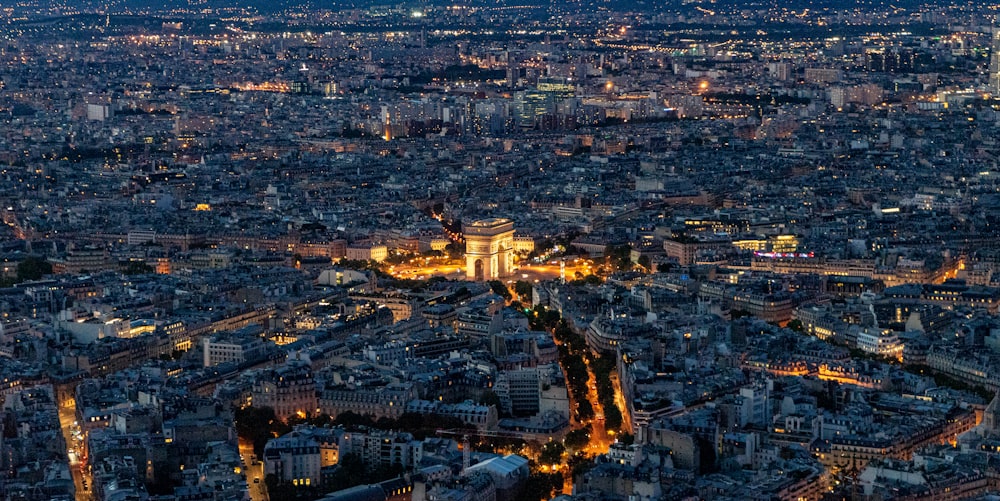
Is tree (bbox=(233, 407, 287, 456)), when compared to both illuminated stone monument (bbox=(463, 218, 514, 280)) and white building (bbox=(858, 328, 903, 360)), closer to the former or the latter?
white building (bbox=(858, 328, 903, 360))

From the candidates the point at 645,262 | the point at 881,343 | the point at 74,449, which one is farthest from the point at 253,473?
the point at 645,262

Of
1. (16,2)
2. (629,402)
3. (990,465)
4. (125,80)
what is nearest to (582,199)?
(629,402)

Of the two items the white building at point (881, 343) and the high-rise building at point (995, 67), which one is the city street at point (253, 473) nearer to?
the white building at point (881, 343)

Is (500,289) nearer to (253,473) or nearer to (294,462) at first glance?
(253,473)

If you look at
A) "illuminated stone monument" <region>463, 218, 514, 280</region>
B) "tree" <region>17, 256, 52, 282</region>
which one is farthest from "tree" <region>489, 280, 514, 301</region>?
"tree" <region>17, 256, 52, 282</region>

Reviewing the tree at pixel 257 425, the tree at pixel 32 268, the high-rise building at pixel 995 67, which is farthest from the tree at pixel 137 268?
the high-rise building at pixel 995 67

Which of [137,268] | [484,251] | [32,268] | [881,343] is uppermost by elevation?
[881,343]

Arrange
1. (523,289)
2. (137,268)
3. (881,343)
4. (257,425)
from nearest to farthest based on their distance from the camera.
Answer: (257,425) → (881,343) → (523,289) → (137,268)
